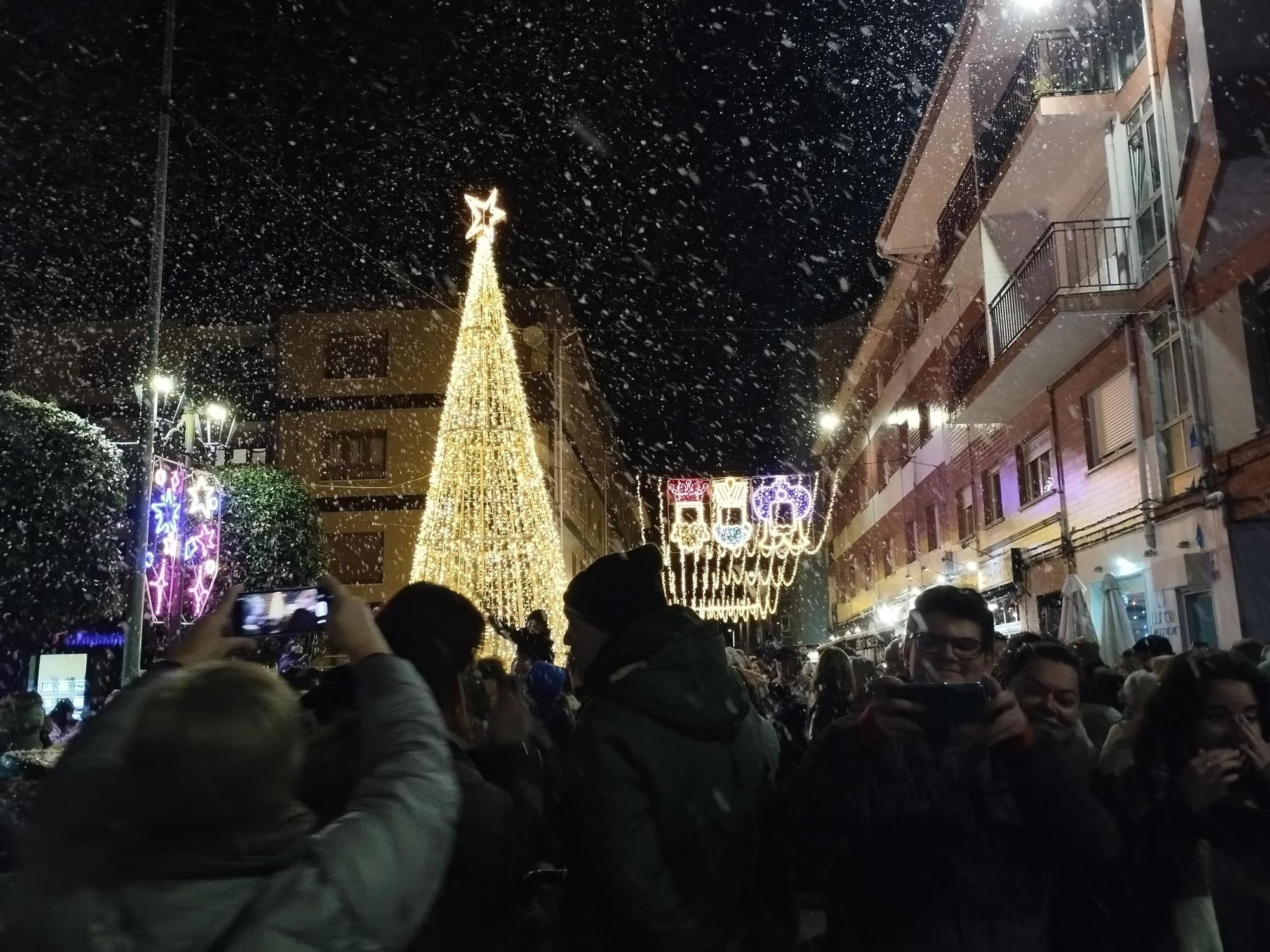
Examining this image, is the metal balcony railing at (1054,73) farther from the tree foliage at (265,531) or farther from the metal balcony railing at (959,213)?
the tree foliage at (265,531)

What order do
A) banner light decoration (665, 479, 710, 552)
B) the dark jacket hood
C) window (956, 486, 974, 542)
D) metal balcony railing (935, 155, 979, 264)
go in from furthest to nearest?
banner light decoration (665, 479, 710, 552) < window (956, 486, 974, 542) < metal balcony railing (935, 155, 979, 264) < the dark jacket hood

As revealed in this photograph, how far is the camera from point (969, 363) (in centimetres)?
2156

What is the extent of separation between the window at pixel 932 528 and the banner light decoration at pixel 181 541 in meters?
18.0

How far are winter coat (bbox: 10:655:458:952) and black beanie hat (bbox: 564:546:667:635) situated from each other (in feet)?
3.99

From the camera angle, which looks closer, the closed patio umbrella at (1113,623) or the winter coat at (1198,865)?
the winter coat at (1198,865)

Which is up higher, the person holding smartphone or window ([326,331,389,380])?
window ([326,331,389,380])

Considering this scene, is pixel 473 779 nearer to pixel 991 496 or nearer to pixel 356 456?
pixel 991 496

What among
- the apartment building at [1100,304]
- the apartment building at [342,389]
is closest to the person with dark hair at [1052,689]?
the apartment building at [1100,304]

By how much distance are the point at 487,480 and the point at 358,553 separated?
2107 cm

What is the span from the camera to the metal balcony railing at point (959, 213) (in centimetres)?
2117

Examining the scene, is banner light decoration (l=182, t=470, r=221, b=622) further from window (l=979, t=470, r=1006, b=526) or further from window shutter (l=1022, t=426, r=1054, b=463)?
window (l=979, t=470, r=1006, b=526)

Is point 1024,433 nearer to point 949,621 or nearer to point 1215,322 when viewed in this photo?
point 1215,322

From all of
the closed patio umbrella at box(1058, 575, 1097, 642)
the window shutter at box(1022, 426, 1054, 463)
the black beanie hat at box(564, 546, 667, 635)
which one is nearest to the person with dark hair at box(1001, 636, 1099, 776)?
the black beanie hat at box(564, 546, 667, 635)

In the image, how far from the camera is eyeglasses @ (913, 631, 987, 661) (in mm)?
2941
